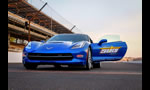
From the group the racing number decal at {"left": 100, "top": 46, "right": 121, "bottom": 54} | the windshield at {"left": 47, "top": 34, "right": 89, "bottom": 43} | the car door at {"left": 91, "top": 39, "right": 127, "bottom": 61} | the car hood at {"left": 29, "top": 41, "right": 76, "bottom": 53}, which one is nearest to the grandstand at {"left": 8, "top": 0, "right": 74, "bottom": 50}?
the windshield at {"left": 47, "top": 34, "right": 89, "bottom": 43}

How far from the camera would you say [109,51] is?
7.35 metres

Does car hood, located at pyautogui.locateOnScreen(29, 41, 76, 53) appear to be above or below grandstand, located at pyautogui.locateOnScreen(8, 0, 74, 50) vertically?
below

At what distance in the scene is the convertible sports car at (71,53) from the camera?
21.9ft

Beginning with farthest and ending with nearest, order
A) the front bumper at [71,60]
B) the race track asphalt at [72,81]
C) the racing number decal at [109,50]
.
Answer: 1. the racing number decal at [109,50]
2. the front bumper at [71,60]
3. the race track asphalt at [72,81]

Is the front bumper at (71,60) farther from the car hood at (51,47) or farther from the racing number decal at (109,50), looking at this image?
the racing number decal at (109,50)

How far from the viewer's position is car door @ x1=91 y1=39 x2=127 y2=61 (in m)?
7.34

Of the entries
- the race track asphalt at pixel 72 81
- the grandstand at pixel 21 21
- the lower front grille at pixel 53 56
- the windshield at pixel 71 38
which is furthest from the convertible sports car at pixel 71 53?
the grandstand at pixel 21 21

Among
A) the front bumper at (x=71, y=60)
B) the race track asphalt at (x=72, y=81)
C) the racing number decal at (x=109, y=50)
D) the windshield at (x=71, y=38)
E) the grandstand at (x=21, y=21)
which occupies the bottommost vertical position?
the race track asphalt at (x=72, y=81)

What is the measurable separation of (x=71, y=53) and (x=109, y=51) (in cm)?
143

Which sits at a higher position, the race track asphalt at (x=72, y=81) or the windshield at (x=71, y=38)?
the windshield at (x=71, y=38)

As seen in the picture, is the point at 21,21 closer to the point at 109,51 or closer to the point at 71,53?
the point at 109,51

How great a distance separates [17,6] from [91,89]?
34113 mm

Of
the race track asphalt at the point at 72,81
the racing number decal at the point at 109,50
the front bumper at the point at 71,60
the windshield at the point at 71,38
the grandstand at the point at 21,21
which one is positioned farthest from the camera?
the grandstand at the point at 21,21

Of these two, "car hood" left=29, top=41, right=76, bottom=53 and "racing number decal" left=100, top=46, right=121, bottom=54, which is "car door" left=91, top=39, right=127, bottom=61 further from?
"car hood" left=29, top=41, right=76, bottom=53
